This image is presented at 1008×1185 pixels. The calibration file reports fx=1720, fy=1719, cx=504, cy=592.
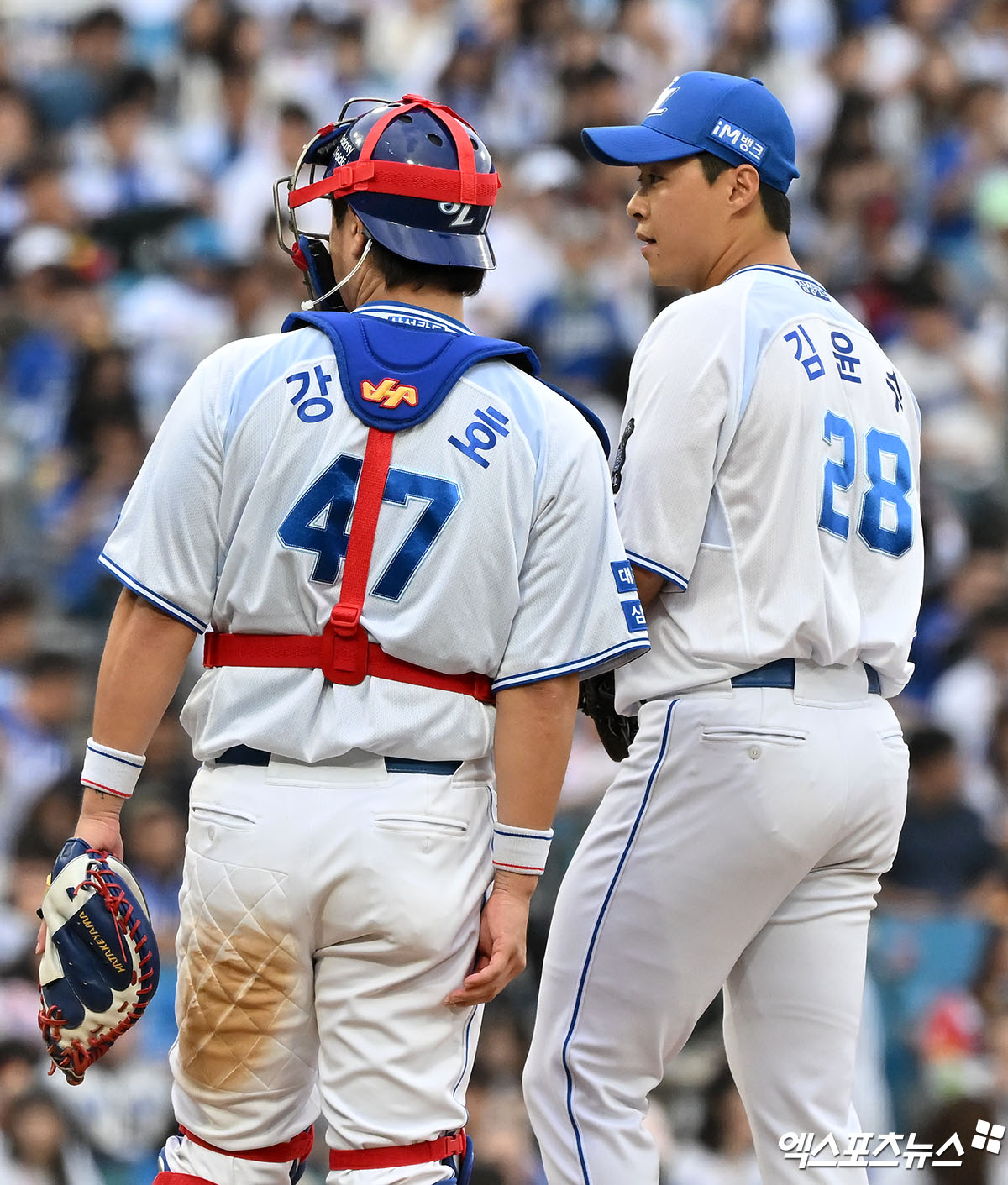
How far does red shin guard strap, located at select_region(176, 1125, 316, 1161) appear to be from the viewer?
9.68 feet

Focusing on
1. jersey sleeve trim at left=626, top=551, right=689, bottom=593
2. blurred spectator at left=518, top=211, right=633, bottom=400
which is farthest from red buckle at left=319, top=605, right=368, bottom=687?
blurred spectator at left=518, top=211, right=633, bottom=400

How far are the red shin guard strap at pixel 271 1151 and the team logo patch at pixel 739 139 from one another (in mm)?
2096

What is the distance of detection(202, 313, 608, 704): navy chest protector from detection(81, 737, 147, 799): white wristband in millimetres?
226

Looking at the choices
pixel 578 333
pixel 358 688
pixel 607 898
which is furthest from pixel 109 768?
pixel 578 333

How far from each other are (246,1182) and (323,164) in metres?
1.84

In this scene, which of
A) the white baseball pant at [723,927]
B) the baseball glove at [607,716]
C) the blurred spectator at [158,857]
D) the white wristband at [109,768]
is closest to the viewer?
the white wristband at [109,768]

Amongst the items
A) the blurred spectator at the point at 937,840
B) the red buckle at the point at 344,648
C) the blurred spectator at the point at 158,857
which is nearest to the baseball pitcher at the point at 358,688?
the red buckle at the point at 344,648

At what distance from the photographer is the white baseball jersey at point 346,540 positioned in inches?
115

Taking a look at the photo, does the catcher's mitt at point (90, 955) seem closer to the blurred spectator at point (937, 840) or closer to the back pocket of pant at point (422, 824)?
the back pocket of pant at point (422, 824)

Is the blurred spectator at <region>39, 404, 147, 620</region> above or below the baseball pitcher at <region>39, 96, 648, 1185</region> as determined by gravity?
below

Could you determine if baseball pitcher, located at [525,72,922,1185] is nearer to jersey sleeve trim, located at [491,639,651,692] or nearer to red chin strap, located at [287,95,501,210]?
jersey sleeve trim, located at [491,639,651,692]

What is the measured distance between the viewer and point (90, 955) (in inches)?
116

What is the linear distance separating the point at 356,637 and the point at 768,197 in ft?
4.50

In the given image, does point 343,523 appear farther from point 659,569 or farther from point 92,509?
point 92,509
